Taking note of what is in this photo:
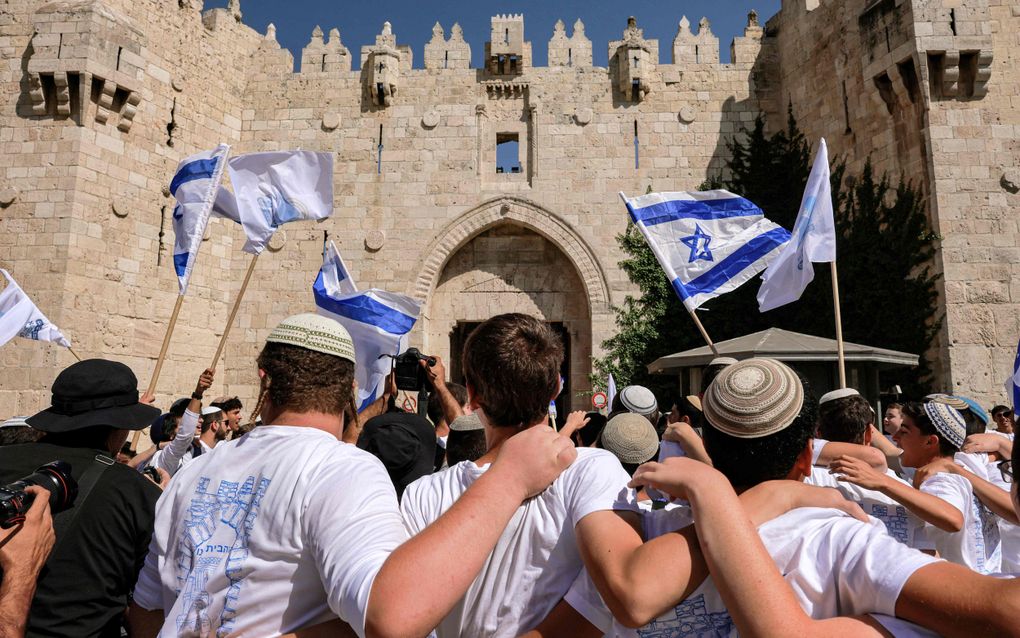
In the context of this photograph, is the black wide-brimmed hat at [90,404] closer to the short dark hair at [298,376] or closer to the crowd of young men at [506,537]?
the crowd of young men at [506,537]

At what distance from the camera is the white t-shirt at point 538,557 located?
1487 millimetres

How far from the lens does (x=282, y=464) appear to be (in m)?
1.48

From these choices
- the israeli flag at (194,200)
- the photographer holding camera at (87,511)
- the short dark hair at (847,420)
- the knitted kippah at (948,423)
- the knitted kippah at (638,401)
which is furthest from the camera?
the israeli flag at (194,200)

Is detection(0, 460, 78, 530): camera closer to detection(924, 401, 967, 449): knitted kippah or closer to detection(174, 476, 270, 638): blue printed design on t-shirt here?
detection(174, 476, 270, 638): blue printed design on t-shirt

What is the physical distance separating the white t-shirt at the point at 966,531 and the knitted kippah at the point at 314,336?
213 centimetres

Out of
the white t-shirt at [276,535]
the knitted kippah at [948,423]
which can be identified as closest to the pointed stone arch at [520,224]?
the knitted kippah at [948,423]

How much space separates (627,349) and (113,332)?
871cm

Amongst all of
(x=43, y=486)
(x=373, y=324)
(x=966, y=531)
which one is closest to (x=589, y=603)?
(x=43, y=486)

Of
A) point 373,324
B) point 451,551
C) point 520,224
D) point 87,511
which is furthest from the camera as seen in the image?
point 520,224

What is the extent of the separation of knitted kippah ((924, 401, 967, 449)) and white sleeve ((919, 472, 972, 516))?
39cm

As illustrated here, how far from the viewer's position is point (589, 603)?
4.75ft

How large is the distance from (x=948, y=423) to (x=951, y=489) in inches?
20.2

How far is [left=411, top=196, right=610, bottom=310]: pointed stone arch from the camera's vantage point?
41.5 ft

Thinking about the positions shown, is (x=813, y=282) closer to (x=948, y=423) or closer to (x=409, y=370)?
(x=948, y=423)
